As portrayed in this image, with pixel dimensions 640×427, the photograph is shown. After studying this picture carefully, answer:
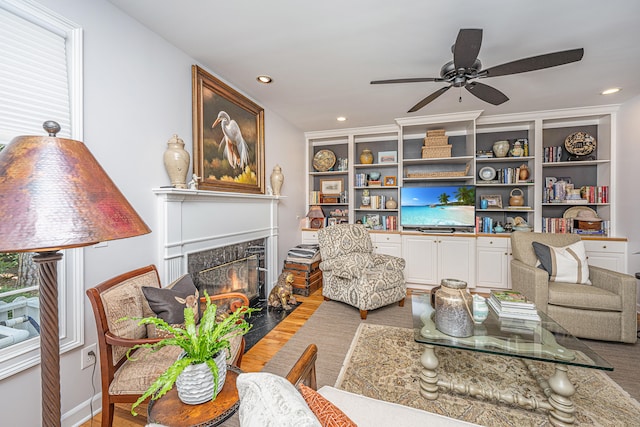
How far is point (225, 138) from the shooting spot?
263 cm

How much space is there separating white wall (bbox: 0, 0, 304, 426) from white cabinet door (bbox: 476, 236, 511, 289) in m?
3.79

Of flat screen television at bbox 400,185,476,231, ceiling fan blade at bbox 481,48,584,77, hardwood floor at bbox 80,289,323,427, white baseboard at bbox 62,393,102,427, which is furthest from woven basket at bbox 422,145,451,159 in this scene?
white baseboard at bbox 62,393,102,427

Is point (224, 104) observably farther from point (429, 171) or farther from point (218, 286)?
point (429, 171)

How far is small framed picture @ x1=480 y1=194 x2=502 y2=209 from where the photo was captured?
3.91 m

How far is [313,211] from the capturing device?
4.39 metres

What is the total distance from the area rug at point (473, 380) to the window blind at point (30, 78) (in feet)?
7.57

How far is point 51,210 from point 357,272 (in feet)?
8.49

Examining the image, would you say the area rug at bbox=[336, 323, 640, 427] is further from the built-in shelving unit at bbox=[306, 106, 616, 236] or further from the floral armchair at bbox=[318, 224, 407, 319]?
the built-in shelving unit at bbox=[306, 106, 616, 236]

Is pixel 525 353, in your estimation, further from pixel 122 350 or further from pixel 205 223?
pixel 205 223

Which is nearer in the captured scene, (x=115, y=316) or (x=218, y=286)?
(x=115, y=316)

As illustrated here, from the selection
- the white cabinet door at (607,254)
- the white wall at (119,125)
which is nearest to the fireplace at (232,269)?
the white wall at (119,125)

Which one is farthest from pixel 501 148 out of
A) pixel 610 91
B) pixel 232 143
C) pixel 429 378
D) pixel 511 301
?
pixel 232 143

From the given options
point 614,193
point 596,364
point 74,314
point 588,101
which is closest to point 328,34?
point 74,314

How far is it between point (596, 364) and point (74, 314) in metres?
2.79
